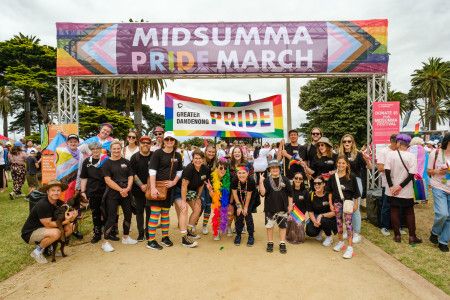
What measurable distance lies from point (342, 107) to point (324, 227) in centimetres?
2587

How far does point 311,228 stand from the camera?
5.56m

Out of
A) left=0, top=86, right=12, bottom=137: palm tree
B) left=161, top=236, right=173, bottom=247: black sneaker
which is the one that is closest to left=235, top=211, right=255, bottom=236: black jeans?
left=161, top=236, right=173, bottom=247: black sneaker

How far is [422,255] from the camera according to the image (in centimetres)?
481

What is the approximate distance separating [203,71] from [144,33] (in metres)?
1.84

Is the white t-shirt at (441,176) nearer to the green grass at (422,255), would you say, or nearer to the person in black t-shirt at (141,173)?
the green grass at (422,255)

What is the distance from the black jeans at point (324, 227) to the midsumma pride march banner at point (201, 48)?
425cm

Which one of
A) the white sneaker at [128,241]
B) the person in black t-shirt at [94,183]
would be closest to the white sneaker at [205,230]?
the white sneaker at [128,241]

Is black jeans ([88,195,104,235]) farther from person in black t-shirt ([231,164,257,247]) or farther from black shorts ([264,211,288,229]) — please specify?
black shorts ([264,211,288,229])

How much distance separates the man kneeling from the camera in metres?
4.53

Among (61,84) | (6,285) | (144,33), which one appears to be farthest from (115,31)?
(6,285)

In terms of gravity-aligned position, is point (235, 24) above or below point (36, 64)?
below

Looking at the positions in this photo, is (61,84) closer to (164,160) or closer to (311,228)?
(164,160)

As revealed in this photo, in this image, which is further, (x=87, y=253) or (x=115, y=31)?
(x=115, y=31)

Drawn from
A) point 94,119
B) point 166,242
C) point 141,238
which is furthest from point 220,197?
point 94,119
